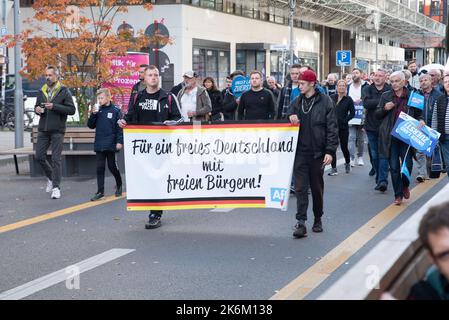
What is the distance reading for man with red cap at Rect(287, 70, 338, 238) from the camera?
856 cm

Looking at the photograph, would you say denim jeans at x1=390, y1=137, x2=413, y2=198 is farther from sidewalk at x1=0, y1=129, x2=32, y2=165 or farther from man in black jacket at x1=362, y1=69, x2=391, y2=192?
sidewalk at x1=0, y1=129, x2=32, y2=165

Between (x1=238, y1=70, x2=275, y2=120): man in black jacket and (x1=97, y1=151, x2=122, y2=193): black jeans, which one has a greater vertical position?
(x1=238, y1=70, x2=275, y2=120): man in black jacket

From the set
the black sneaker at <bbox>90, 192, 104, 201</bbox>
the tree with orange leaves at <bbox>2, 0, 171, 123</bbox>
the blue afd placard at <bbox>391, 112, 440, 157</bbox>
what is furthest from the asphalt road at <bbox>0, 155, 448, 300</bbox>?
the tree with orange leaves at <bbox>2, 0, 171, 123</bbox>

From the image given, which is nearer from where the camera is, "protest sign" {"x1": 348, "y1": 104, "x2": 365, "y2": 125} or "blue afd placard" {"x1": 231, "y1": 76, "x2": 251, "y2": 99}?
"protest sign" {"x1": 348, "y1": 104, "x2": 365, "y2": 125}

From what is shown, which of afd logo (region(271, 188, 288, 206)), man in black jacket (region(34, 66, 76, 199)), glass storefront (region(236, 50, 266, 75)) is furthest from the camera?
glass storefront (region(236, 50, 266, 75))

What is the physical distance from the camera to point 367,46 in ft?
222

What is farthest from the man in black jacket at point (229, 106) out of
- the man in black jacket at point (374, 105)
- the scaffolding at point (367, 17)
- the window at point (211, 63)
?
the scaffolding at point (367, 17)

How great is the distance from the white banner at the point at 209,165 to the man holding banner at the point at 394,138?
2410 millimetres

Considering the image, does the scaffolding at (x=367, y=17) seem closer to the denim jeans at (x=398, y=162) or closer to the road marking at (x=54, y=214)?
the road marking at (x=54, y=214)

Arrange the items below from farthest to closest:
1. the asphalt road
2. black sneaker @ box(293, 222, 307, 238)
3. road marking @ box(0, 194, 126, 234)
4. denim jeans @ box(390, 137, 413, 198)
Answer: denim jeans @ box(390, 137, 413, 198), road marking @ box(0, 194, 126, 234), black sneaker @ box(293, 222, 307, 238), the asphalt road

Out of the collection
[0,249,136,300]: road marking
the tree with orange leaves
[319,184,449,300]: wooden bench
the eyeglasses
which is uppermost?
the tree with orange leaves

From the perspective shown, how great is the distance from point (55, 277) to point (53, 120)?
17.6 feet
